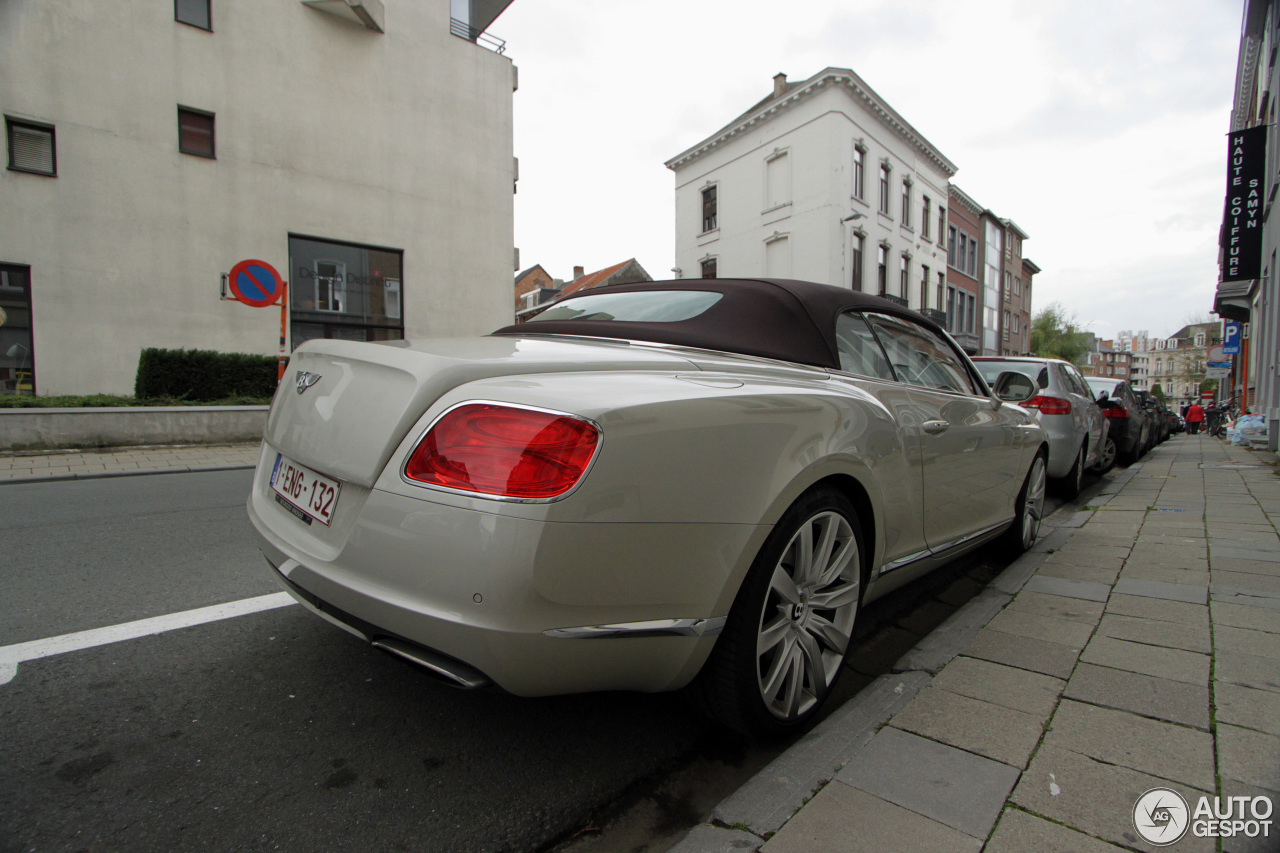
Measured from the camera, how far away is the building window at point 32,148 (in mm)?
11477

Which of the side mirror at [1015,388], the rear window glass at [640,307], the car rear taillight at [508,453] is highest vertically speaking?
the rear window glass at [640,307]

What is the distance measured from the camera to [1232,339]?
81.9 ft

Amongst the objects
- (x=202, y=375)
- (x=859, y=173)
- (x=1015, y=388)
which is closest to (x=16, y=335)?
(x=202, y=375)

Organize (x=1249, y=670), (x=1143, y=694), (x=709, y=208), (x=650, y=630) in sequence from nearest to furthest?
1. (x=650, y=630)
2. (x=1143, y=694)
3. (x=1249, y=670)
4. (x=709, y=208)

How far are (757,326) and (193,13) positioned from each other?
15.7 m

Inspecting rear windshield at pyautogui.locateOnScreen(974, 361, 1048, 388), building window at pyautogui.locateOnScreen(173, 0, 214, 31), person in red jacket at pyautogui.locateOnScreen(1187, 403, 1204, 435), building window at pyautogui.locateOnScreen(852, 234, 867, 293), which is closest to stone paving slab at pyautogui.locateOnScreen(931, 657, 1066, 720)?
rear windshield at pyautogui.locateOnScreen(974, 361, 1048, 388)

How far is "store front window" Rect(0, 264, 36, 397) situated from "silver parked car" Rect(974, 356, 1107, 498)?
1444 centimetres

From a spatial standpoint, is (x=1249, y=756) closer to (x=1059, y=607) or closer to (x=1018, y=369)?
(x=1059, y=607)

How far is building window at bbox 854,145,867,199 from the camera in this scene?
26.5 m

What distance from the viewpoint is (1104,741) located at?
1909 millimetres

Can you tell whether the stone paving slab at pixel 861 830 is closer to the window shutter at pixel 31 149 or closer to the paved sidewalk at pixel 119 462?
the paved sidewalk at pixel 119 462

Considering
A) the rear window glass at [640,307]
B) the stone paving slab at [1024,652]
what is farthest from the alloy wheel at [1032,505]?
the rear window glass at [640,307]

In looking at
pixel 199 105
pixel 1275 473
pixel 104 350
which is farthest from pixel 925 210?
pixel 104 350

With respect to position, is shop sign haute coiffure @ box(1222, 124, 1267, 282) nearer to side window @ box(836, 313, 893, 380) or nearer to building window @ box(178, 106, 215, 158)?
side window @ box(836, 313, 893, 380)
